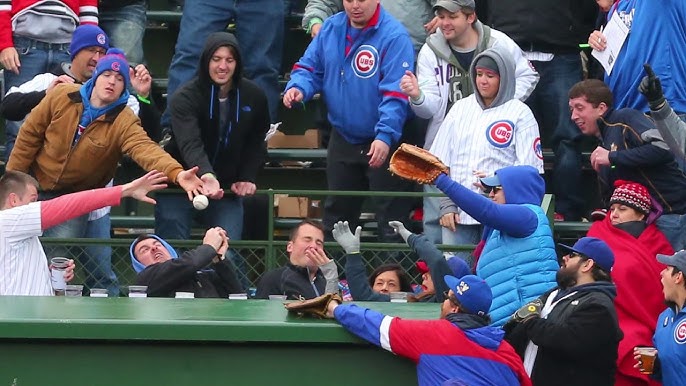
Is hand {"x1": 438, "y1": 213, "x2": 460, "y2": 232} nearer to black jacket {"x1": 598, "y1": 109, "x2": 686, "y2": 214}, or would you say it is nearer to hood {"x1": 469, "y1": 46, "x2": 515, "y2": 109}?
hood {"x1": 469, "y1": 46, "x2": 515, "y2": 109}

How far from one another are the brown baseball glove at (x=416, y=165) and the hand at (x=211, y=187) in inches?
63.1

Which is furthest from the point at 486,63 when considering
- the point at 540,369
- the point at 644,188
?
the point at 540,369

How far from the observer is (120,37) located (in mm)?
12125

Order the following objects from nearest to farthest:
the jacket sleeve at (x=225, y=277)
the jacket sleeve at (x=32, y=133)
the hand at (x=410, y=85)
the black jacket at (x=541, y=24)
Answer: the jacket sleeve at (x=225, y=277), the jacket sleeve at (x=32, y=133), the hand at (x=410, y=85), the black jacket at (x=541, y=24)

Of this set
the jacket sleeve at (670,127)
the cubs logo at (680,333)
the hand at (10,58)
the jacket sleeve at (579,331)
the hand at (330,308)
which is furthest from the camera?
the hand at (10,58)

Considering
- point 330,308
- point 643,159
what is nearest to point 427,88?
point 643,159

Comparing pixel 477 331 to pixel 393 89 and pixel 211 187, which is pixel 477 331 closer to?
pixel 211 187

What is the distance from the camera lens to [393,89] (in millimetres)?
11023

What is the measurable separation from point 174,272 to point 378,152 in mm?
2113

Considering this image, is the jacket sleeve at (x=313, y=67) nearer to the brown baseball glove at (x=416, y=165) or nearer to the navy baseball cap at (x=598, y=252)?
the brown baseball glove at (x=416, y=165)

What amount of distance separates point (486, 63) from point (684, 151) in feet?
Answer: 5.60

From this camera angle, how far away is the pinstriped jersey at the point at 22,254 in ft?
28.9

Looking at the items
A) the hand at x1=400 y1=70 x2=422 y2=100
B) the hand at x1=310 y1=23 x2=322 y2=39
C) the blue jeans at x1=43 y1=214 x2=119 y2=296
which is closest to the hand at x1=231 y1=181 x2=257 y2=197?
the blue jeans at x1=43 y1=214 x2=119 y2=296

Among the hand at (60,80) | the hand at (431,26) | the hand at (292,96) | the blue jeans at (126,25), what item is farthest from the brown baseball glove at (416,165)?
the blue jeans at (126,25)
